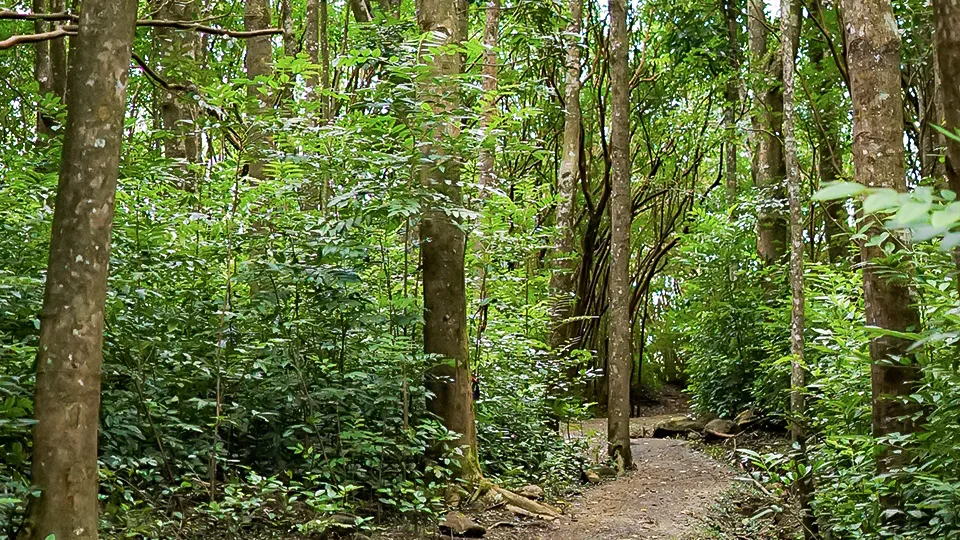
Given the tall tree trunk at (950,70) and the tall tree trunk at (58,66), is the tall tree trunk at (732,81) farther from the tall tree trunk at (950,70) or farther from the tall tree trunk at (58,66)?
the tall tree trunk at (950,70)

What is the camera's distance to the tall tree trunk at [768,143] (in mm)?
14703

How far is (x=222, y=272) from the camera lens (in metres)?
6.80

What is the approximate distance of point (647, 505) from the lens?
9219 millimetres

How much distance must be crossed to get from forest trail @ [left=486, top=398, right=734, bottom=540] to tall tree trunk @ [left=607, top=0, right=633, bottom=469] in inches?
32.5

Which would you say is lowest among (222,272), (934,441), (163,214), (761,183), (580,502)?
(580,502)

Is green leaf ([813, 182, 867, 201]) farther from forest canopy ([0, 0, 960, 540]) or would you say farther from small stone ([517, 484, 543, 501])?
small stone ([517, 484, 543, 501])

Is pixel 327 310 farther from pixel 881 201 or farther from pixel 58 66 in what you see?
pixel 881 201

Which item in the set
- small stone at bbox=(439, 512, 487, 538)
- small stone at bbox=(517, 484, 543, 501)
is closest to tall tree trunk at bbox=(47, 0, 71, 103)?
small stone at bbox=(439, 512, 487, 538)

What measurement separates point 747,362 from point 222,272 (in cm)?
1165

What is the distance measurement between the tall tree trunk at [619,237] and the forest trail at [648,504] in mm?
826

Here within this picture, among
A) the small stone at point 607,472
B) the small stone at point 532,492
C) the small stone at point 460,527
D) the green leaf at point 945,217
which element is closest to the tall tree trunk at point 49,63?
the small stone at point 460,527

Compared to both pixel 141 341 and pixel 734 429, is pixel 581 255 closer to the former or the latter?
pixel 734 429

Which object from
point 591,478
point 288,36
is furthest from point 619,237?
point 288,36

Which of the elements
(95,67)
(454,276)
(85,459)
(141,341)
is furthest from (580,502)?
(95,67)
